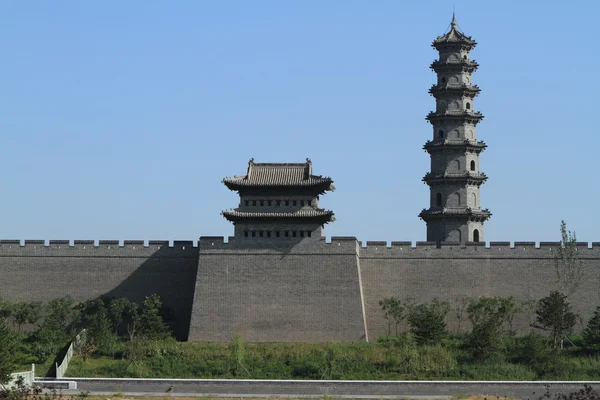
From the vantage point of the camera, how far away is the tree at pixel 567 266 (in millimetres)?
56469

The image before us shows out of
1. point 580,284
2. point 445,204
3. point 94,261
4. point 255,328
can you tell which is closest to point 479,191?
point 445,204

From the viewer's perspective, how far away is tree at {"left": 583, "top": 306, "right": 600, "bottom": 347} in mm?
52219

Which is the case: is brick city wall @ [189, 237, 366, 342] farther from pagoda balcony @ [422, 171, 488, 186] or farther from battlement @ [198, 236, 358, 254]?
pagoda balcony @ [422, 171, 488, 186]

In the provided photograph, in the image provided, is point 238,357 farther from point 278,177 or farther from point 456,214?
point 456,214

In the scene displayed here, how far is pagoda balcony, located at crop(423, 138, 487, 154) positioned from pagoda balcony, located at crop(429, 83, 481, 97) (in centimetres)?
198

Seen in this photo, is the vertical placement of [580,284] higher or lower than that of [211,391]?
higher

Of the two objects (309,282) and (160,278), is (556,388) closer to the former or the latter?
(309,282)

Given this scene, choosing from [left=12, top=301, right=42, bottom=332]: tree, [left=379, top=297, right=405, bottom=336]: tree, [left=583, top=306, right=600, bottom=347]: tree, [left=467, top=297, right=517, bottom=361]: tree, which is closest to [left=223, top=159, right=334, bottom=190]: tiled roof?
[left=379, top=297, right=405, bottom=336]: tree

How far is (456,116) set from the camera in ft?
198

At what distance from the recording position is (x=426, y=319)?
174 feet

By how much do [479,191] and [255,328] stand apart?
459 inches

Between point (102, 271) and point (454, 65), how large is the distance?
16.7 meters

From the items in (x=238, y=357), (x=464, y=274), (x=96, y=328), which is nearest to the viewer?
(x=238, y=357)

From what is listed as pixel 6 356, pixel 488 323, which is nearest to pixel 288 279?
pixel 488 323
